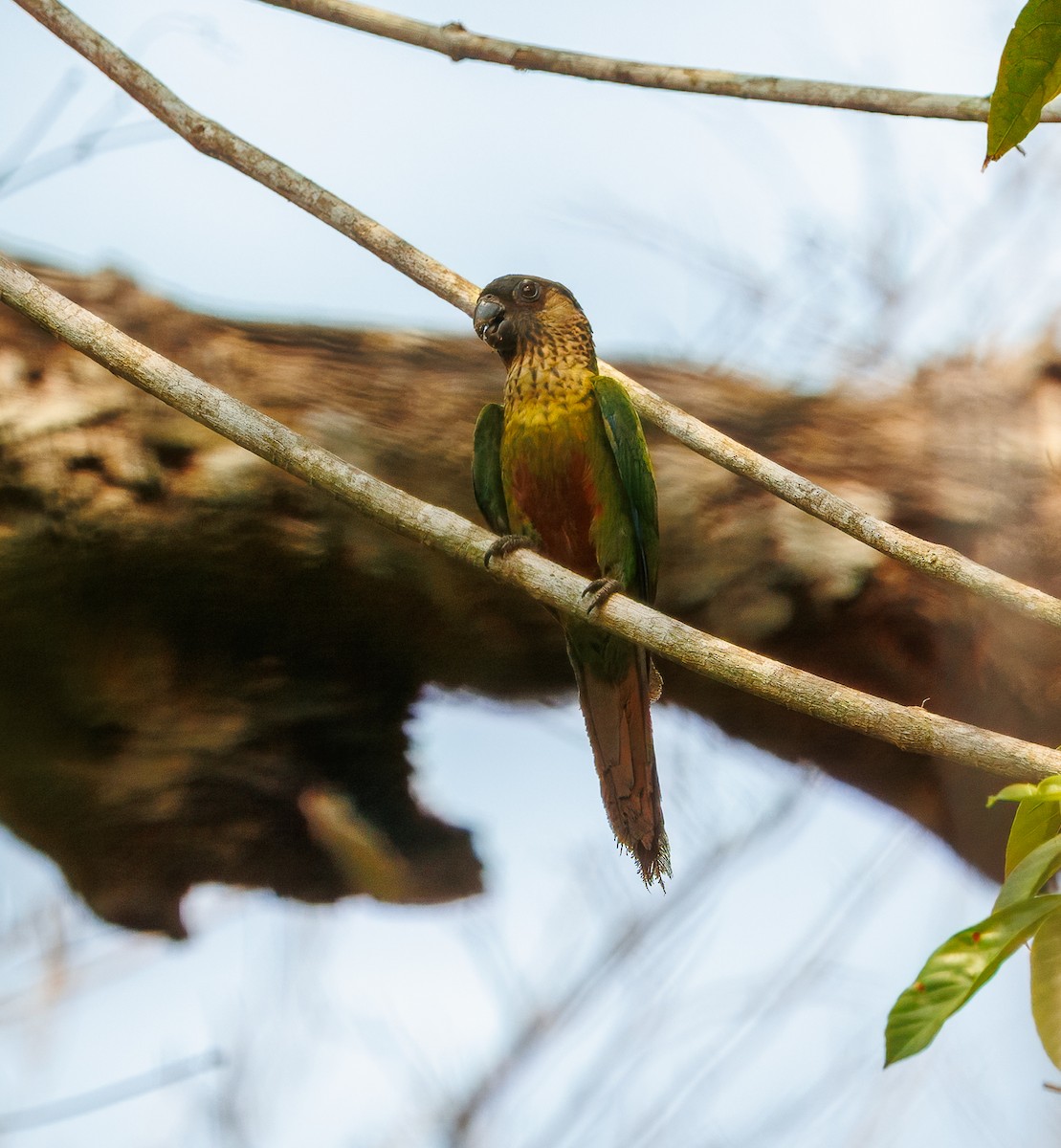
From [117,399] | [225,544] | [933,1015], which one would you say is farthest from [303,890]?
[933,1015]

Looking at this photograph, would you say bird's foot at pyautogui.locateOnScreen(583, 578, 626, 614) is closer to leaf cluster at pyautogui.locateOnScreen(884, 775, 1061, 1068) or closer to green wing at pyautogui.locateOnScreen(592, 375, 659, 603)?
green wing at pyautogui.locateOnScreen(592, 375, 659, 603)

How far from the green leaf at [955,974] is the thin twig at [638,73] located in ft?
6.46

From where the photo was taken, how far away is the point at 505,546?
8.20ft

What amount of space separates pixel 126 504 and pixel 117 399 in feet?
0.98

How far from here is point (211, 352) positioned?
10.5 ft

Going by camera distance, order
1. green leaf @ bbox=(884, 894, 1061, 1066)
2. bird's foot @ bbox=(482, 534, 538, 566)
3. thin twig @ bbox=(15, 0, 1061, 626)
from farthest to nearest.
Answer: thin twig @ bbox=(15, 0, 1061, 626)
bird's foot @ bbox=(482, 534, 538, 566)
green leaf @ bbox=(884, 894, 1061, 1066)

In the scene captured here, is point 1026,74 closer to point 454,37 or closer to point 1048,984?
point 1048,984

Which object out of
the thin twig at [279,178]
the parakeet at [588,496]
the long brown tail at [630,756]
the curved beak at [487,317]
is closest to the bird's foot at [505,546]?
the parakeet at [588,496]

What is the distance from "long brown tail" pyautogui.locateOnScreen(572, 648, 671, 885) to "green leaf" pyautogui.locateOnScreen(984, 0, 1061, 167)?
1.58 metres

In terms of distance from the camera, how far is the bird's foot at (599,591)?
233 centimetres

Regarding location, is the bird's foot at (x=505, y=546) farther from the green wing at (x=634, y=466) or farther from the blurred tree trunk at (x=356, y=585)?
the blurred tree trunk at (x=356, y=585)

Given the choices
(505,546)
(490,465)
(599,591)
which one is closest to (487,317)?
(490,465)

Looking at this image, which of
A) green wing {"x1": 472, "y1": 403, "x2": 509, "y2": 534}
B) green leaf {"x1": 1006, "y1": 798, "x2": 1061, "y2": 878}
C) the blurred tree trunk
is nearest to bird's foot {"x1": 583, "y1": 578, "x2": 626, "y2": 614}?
green wing {"x1": 472, "y1": 403, "x2": 509, "y2": 534}

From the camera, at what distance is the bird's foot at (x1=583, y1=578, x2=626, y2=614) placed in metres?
2.33
